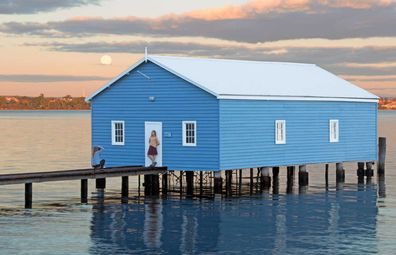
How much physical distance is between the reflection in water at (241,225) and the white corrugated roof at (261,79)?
18.3 feet

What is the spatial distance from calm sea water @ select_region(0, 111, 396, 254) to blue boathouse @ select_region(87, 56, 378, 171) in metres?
2.21

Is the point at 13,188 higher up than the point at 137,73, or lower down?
lower down

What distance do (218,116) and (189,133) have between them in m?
2.05

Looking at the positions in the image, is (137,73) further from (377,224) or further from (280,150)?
(377,224)

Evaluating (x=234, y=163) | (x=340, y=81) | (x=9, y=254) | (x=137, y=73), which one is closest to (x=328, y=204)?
(x=234, y=163)

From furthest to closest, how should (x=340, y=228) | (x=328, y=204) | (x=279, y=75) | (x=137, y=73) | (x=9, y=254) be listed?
(x=279, y=75)
(x=137, y=73)
(x=328, y=204)
(x=340, y=228)
(x=9, y=254)

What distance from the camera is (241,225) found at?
128ft

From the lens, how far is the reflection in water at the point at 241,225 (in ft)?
110

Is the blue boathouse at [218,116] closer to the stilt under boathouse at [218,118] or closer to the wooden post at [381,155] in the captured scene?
the stilt under boathouse at [218,118]

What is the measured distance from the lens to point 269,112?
169ft

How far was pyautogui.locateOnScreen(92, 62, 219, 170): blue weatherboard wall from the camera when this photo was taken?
47.9 m

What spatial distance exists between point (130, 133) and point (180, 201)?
5.36 m

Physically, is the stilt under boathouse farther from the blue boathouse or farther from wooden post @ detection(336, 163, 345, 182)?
wooden post @ detection(336, 163, 345, 182)

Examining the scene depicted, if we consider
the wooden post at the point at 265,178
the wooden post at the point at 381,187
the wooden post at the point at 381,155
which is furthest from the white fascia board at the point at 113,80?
the wooden post at the point at 381,155
